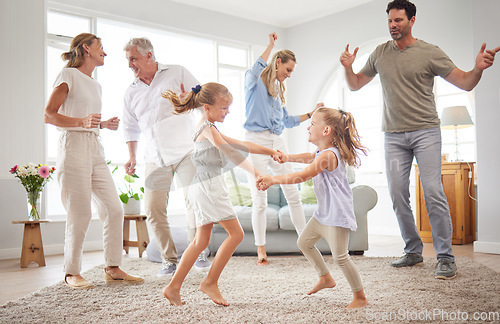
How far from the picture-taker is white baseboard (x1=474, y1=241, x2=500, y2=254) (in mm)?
4090

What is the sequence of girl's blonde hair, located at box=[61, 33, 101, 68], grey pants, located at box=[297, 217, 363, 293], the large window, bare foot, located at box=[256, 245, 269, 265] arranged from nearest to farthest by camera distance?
grey pants, located at box=[297, 217, 363, 293] → girl's blonde hair, located at box=[61, 33, 101, 68] → bare foot, located at box=[256, 245, 269, 265] → the large window

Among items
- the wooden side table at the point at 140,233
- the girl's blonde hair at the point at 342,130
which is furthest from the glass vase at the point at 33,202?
the girl's blonde hair at the point at 342,130

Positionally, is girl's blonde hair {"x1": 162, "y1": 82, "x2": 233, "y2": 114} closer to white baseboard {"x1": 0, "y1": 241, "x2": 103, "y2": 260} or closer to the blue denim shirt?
the blue denim shirt

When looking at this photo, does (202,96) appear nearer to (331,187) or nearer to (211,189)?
(211,189)

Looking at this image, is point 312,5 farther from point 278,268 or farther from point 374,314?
point 374,314

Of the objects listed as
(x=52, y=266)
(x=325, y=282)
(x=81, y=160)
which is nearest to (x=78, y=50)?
(x=81, y=160)

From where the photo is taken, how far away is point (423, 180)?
2.94 metres

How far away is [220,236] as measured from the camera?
4.17 meters

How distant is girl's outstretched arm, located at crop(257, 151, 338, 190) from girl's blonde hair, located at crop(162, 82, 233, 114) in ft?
1.59

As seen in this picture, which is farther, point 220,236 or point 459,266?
point 220,236

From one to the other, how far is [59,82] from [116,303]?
4.11ft

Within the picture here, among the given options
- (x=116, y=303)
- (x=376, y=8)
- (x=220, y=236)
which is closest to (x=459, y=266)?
(x=220, y=236)

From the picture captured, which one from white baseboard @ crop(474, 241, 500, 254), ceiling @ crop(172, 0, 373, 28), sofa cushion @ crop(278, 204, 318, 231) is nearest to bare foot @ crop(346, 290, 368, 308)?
sofa cushion @ crop(278, 204, 318, 231)

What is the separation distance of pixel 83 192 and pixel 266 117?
4.74 feet
